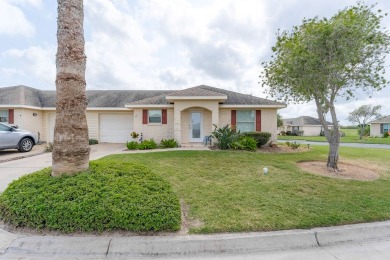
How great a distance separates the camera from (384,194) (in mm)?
5074

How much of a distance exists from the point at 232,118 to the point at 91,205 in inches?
450

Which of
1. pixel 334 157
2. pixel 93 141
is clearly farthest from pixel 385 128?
pixel 93 141

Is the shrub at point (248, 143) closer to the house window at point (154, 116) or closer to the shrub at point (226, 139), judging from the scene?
the shrub at point (226, 139)

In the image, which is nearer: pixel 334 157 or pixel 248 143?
pixel 334 157

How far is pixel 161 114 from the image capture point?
540 inches

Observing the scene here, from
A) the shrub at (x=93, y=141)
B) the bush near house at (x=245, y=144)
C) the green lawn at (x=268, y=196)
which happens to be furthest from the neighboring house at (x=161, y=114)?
the green lawn at (x=268, y=196)

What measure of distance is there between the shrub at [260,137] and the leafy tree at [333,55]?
4769 millimetres

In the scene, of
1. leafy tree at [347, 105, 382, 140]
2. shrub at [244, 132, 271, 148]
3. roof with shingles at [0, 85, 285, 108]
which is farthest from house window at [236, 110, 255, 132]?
leafy tree at [347, 105, 382, 140]

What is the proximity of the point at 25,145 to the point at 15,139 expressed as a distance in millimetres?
607

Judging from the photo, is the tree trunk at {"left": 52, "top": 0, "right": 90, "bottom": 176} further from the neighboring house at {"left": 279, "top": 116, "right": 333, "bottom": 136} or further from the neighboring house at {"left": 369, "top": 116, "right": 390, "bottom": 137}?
the neighboring house at {"left": 369, "top": 116, "right": 390, "bottom": 137}

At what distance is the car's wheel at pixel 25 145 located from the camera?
10903mm

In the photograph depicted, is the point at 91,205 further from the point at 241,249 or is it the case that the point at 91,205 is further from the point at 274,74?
the point at 274,74

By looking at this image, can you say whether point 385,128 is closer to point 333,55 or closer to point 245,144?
point 245,144

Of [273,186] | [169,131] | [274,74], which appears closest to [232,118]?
[169,131]
